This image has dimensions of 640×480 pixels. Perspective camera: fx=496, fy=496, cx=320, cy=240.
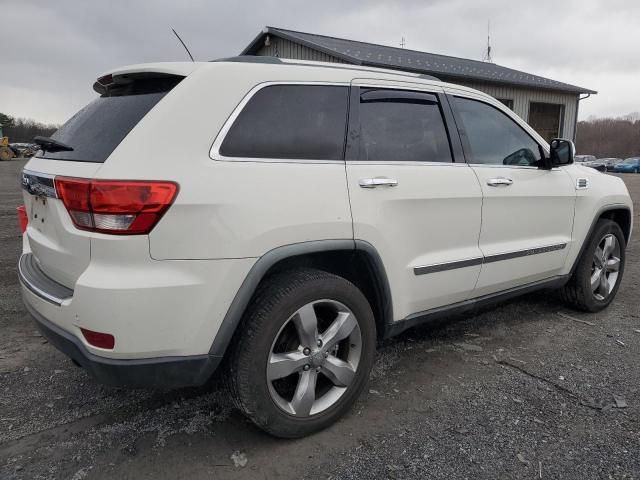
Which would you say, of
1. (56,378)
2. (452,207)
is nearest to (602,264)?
(452,207)

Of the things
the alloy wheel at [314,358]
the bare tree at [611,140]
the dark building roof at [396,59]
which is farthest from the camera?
the bare tree at [611,140]

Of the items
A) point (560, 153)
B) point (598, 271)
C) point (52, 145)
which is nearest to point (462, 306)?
point (560, 153)

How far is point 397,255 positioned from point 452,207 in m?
0.54

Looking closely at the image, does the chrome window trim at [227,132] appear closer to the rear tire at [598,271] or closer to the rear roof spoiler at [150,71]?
the rear roof spoiler at [150,71]

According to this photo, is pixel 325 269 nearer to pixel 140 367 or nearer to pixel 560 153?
pixel 140 367

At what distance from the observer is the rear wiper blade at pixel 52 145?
2.39 meters

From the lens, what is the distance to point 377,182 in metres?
2.60

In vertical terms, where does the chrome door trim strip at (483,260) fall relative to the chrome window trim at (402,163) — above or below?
below

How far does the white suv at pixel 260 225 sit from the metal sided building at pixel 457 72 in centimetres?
978

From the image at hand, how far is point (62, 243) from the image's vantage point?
217 cm

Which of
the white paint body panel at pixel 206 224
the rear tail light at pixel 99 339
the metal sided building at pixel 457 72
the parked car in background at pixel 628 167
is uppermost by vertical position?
the metal sided building at pixel 457 72

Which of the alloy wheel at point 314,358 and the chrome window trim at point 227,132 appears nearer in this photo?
the chrome window trim at point 227,132

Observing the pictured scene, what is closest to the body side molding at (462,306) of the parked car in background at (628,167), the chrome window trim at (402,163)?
the chrome window trim at (402,163)

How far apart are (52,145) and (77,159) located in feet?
1.11
